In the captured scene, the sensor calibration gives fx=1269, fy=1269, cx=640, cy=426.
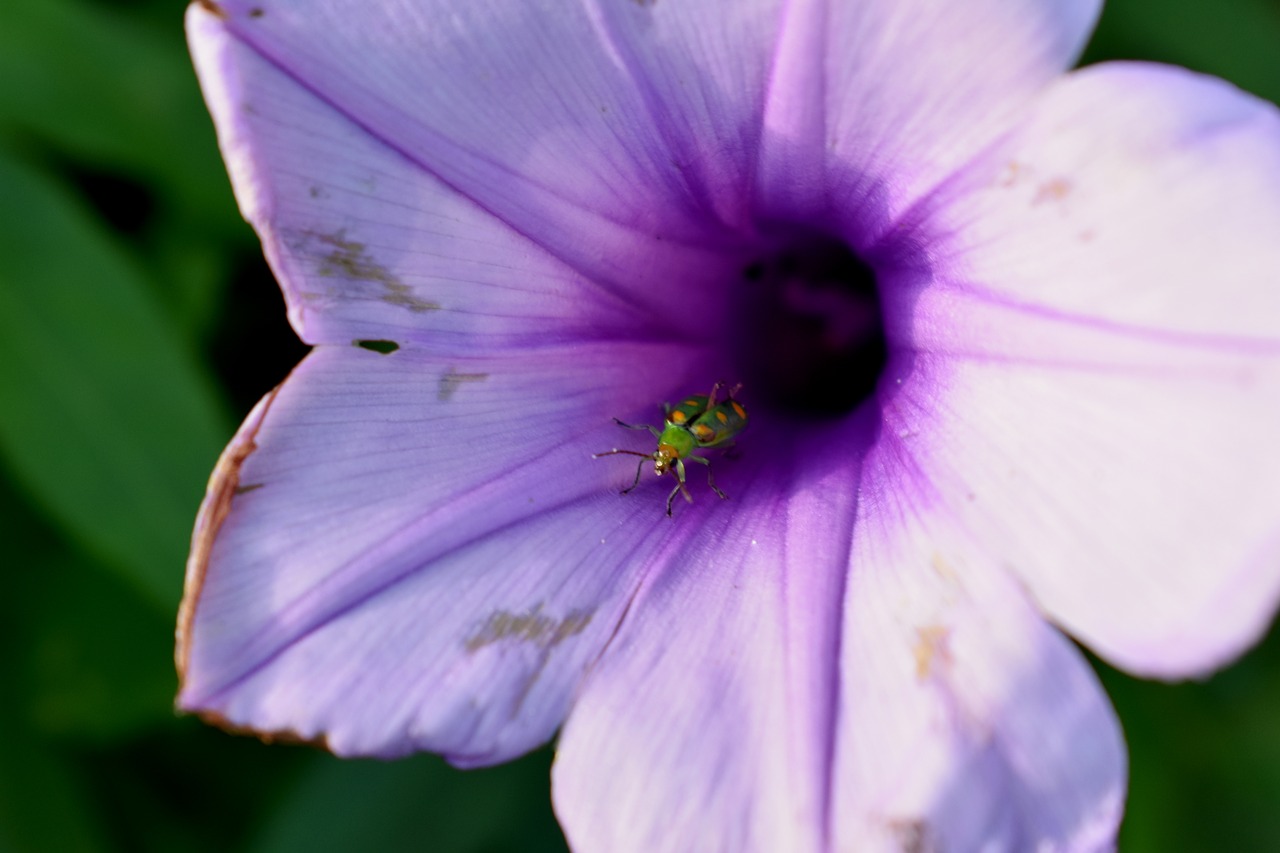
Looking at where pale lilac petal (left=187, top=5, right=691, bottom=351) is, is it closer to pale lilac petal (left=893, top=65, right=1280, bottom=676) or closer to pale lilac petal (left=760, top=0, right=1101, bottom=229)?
pale lilac petal (left=760, top=0, right=1101, bottom=229)

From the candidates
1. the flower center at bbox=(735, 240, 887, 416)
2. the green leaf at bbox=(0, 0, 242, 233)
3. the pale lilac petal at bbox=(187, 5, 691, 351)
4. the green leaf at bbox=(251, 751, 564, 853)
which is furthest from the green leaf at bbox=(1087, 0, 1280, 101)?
the green leaf at bbox=(251, 751, 564, 853)

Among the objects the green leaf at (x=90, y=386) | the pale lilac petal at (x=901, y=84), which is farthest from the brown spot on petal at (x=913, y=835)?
the green leaf at (x=90, y=386)

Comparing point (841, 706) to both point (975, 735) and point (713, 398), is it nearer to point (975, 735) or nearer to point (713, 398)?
point (975, 735)

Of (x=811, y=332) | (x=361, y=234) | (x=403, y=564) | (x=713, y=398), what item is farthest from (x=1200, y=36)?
(x=403, y=564)

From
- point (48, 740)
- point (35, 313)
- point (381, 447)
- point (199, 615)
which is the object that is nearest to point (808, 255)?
point (381, 447)

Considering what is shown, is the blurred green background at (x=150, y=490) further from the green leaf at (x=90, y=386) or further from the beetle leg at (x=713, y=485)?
the beetle leg at (x=713, y=485)

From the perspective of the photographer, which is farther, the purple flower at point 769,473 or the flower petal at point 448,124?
the flower petal at point 448,124
